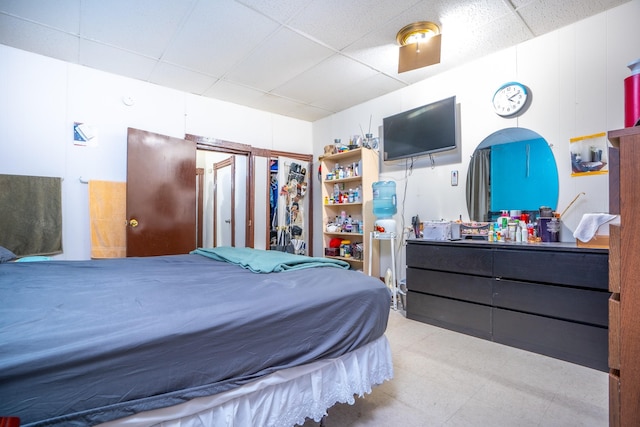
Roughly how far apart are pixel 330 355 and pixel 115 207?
3.07 metres

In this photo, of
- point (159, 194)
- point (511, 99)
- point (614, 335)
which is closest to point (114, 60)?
point (159, 194)

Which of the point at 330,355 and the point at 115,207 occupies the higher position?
the point at 115,207

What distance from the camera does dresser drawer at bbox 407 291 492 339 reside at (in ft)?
7.97

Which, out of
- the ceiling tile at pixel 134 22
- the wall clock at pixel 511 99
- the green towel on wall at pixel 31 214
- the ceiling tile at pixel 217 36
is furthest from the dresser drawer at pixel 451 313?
the green towel on wall at pixel 31 214

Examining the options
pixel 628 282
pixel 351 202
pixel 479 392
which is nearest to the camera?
pixel 628 282

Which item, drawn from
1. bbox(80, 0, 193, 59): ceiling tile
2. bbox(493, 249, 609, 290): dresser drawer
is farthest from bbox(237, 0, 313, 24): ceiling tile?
bbox(493, 249, 609, 290): dresser drawer

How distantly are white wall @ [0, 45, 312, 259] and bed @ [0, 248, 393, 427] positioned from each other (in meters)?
1.83

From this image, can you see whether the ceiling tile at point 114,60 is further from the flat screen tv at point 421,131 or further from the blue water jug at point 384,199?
the blue water jug at point 384,199

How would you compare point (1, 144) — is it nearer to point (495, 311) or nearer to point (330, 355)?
point (330, 355)

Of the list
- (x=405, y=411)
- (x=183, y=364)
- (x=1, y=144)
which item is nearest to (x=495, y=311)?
(x=405, y=411)

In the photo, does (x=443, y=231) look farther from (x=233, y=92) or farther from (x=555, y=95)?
(x=233, y=92)

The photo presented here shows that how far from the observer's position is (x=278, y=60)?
9.77 feet

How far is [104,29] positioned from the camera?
2459 millimetres

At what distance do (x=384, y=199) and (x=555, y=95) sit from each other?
6.17 ft
